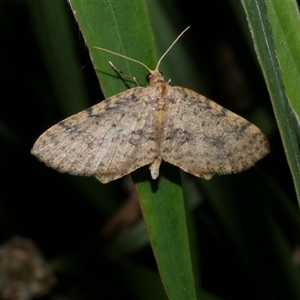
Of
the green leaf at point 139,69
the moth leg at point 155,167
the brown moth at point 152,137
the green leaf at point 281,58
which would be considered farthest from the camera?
the brown moth at point 152,137

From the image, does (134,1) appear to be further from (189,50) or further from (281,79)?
(189,50)

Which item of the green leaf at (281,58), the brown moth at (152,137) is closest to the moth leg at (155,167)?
the brown moth at (152,137)

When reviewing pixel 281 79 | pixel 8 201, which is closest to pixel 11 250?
pixel 8 201

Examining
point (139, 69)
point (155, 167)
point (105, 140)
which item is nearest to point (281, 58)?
point (139, 69)

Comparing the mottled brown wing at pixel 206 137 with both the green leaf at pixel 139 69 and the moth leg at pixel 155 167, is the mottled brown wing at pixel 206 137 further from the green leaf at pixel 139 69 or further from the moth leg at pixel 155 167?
the green leaf at pixel 139 69

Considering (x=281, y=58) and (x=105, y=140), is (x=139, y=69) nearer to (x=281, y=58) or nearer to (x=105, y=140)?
(x=105, y=140)

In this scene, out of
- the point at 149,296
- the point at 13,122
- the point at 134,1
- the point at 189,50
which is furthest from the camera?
the point at 13,122
